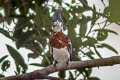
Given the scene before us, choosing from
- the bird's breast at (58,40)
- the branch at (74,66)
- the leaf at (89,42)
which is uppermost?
the bird's breast at (58,40)

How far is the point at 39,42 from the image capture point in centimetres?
76

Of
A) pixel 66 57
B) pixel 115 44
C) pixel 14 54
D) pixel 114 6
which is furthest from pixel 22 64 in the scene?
pixel 115 44

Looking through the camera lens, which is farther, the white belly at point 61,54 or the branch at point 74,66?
the white belly at point 61,54

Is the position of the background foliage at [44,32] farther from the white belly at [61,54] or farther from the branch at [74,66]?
the branch at [74,66]

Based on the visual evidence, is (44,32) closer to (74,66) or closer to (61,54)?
(61,54)

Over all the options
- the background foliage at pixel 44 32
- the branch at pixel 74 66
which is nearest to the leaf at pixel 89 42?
the background foliage at pixel 44 32

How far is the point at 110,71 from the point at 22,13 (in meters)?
0.96

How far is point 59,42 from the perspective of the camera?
0.58 m

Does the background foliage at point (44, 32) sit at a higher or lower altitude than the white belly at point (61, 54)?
higher

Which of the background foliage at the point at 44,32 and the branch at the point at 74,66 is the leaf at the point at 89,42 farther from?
the branch at the point at 74,66

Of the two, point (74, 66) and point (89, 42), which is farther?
point (89, 42)

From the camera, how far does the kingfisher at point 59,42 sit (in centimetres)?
53

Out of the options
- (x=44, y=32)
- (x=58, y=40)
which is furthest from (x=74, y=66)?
(x=44, y=32)

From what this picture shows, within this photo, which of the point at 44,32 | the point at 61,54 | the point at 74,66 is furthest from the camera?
the point at 44,32
